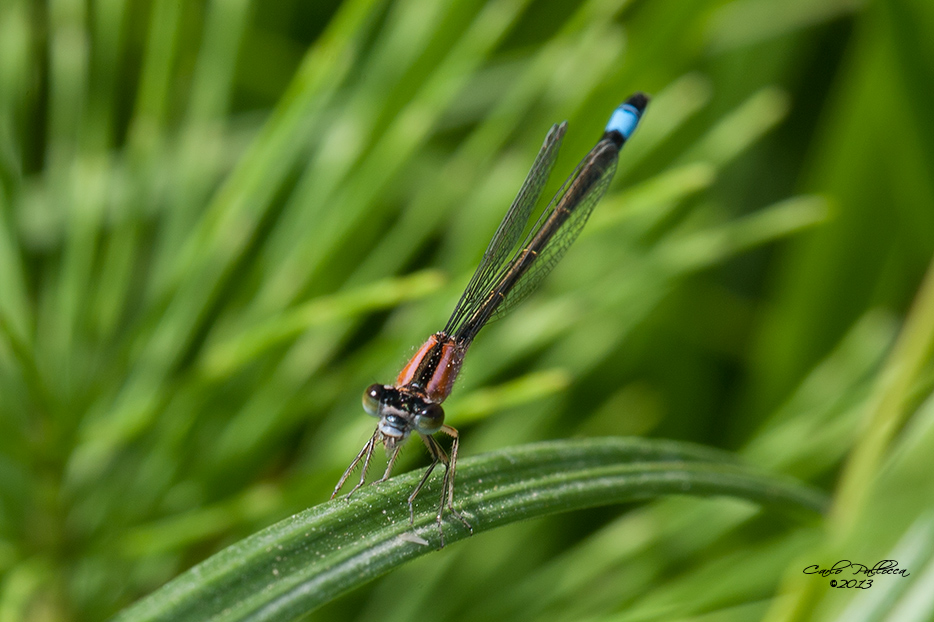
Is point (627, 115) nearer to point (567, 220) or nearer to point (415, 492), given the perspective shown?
point (567, 220)

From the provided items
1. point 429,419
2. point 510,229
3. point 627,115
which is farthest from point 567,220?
point 429,419

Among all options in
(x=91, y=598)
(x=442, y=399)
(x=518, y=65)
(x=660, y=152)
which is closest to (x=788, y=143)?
(x=660, y=152)

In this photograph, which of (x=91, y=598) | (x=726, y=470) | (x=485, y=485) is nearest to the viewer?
(x=485, y=485)

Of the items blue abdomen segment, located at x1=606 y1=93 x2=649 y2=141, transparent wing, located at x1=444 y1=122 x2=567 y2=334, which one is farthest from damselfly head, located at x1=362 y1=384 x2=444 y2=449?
blue abdomen segment, located at x1=606 y1=93 x2=649 y2=141

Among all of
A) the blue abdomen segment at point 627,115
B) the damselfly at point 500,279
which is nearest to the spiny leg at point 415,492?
the damselfly at point 500,279

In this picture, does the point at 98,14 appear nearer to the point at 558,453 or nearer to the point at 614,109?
the point at 614,109

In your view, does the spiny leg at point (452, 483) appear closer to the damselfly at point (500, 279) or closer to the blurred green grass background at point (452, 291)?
the damselfly at point (500, 279)

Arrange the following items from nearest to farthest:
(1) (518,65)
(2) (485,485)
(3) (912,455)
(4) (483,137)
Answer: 1. (2) (485,485)
2. (3) (912,455)
3. (4) (483,137)
4. (1) (518,65)
